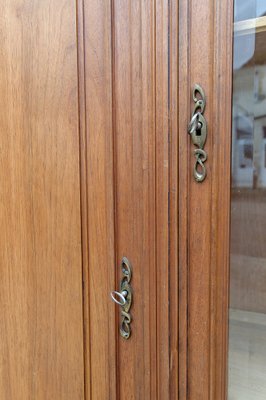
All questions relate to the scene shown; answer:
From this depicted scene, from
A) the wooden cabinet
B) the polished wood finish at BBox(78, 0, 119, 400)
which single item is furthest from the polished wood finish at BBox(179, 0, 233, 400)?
the polished wood finish at BBox(78, 0, 119, 400)

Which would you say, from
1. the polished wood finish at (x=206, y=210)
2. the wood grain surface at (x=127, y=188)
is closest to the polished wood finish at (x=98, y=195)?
the wood grain surface at (x=127, y=188)

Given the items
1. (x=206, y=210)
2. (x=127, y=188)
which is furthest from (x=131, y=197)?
(x=206, y=210)

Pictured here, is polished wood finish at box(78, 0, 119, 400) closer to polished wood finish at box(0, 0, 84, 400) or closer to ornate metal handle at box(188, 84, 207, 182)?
polished wood finish at box(0, 0, 84, 400)

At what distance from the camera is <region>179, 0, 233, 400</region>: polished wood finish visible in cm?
45

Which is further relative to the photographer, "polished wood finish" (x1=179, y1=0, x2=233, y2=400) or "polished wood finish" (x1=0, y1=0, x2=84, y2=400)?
"polished wood finish" (x1=0, y1=0, x2=84, y2=400)

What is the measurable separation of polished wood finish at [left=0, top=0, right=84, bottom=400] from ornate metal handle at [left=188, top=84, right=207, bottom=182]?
0.70 ft

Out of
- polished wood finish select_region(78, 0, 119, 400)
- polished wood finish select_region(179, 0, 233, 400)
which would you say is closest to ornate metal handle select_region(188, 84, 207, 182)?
polished wood finish select_region(179, 0, 233, 400)

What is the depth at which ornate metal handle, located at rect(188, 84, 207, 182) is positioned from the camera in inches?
18.0

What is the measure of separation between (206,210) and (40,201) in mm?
320

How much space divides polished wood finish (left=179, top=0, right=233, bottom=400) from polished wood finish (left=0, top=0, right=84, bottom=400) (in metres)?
0.20

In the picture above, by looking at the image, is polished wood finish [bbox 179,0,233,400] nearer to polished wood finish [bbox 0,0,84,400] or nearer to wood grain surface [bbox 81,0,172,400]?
wood grain surface [bbox 81,0,172,400]

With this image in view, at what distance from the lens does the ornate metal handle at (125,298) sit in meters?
0.54

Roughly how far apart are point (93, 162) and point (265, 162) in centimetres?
27

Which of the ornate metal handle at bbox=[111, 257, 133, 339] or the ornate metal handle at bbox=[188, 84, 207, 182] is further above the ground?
the ornate metal handle at bbox=[188, 84, 207, 182]
